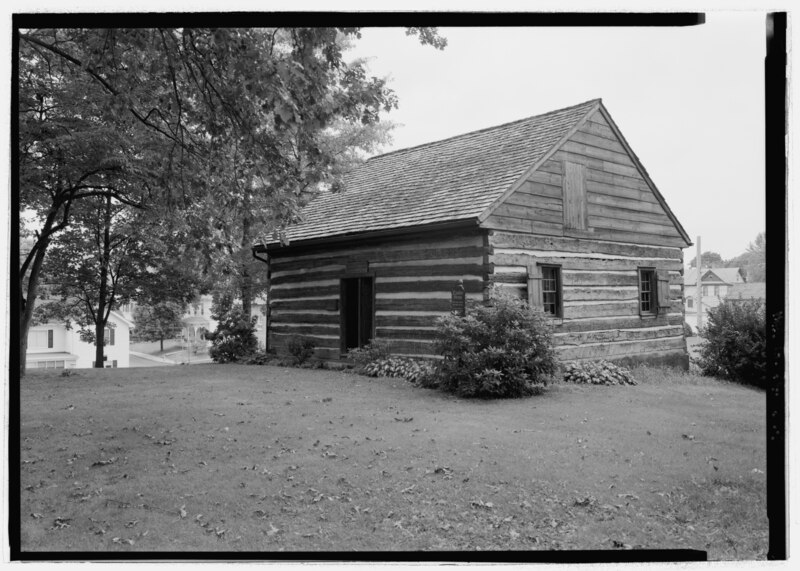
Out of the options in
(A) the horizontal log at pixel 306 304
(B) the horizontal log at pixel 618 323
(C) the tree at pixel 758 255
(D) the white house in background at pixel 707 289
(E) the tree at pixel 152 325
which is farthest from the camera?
(E) the tree at pixel 152 325

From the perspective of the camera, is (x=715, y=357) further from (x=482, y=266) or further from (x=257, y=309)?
(x=257, y=309)

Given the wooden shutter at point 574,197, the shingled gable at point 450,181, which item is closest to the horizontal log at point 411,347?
the shingled gable at point 450,181

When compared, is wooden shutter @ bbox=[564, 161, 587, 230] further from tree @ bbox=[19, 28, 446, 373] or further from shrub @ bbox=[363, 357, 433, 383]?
tree @ bbox=[19, 28, 446, 373]

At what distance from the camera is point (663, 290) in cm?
1551

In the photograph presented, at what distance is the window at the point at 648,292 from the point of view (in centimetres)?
1550

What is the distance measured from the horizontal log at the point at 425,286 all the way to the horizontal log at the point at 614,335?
2357mm

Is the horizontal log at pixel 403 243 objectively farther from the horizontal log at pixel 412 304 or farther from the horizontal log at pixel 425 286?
the horizontal log at pixel 412 304

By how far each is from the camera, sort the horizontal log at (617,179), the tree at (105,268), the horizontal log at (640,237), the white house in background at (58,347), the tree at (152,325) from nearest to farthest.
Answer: the horizontal log at (617,179), the horizontal log at (640,237), the tree at (105,268), the white house in background at (58,347), the tree at (152,325)

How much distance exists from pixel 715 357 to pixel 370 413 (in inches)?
330

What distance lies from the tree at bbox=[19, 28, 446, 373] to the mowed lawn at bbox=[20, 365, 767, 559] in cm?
200

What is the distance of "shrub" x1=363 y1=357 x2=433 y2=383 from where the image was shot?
12009mm

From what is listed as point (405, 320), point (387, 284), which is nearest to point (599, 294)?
point (405, 320)

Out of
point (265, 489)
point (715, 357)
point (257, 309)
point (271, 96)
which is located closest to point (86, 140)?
point (271, 96)

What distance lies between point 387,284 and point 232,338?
21.4 feet
